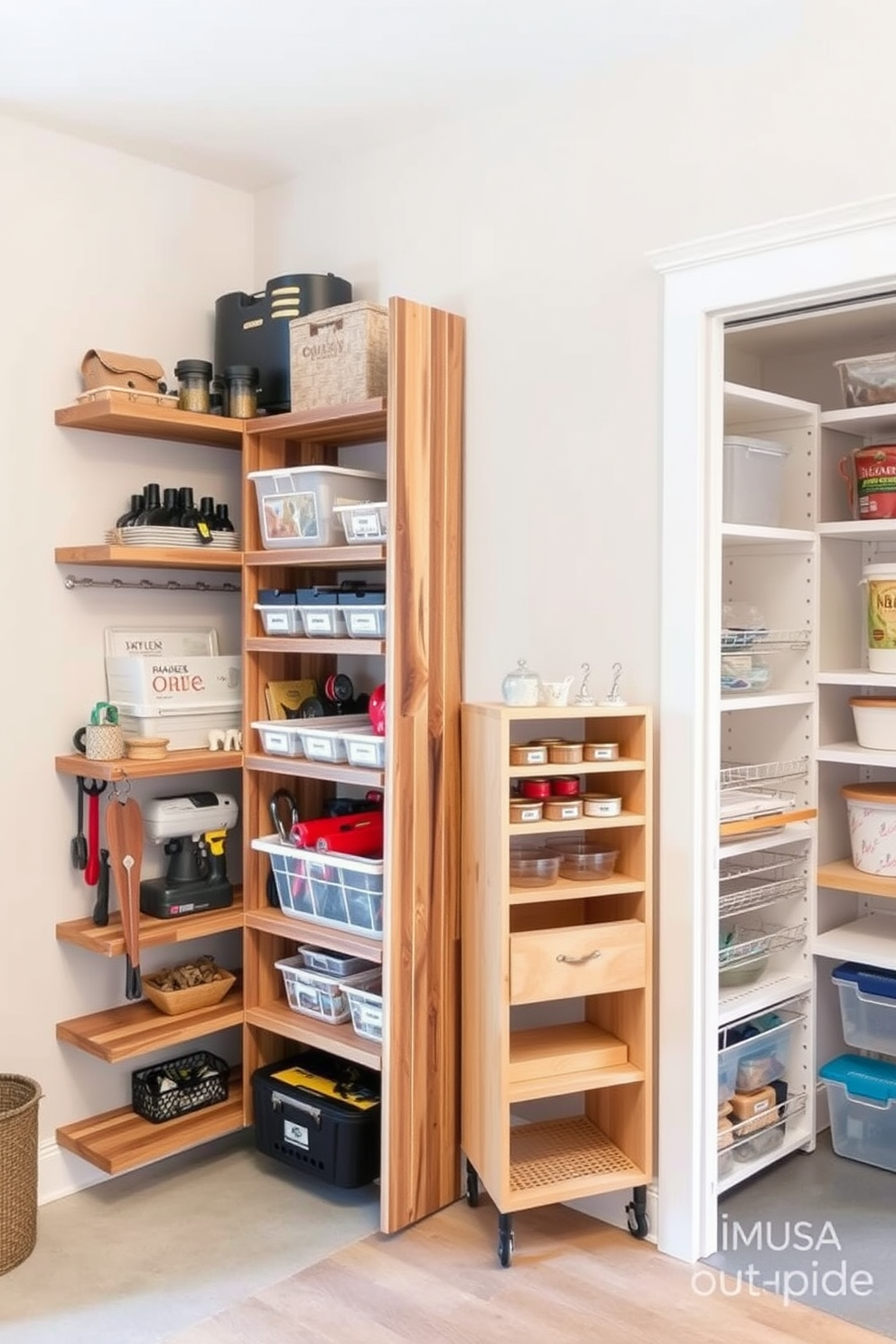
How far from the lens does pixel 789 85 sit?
7.44 feet

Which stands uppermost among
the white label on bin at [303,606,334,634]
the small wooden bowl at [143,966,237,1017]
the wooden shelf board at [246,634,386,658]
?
the white label on bin at [303,606,334,634]

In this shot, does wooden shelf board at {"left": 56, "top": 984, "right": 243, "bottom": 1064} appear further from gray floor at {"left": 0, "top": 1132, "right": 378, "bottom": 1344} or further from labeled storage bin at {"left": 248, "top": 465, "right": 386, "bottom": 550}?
labeled storage bin at {"left": 248, "top": 465, "right": 386, "bottom": 550}

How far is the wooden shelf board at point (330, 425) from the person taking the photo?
2.69 metres

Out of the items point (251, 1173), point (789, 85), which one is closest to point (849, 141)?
point (789, 85)

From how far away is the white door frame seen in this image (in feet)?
7.89

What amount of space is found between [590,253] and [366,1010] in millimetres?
1810

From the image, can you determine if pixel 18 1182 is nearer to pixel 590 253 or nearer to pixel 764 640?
pixel 764 640

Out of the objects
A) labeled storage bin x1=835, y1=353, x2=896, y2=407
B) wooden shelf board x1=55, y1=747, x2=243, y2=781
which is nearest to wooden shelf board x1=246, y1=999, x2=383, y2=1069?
wooden shelf board x1=55, y1=747, x2=243, y2=781

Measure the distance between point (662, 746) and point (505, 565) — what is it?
60 centimetres

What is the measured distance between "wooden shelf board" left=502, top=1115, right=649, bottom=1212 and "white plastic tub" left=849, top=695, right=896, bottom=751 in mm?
1162

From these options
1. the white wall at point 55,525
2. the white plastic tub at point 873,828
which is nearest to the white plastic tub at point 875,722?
the white plastic tub at point 873,828

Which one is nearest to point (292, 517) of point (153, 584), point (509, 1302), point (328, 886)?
point (153, 584)

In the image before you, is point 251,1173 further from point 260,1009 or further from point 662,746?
point 662,746

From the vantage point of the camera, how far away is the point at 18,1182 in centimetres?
250
